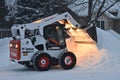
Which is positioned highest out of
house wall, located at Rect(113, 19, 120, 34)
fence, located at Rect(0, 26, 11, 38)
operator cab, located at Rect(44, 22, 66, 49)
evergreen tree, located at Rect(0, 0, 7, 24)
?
evergreen tree, located at Rect(0, 0, 7, 24)

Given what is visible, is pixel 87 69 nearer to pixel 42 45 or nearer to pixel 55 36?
pixel 55 36

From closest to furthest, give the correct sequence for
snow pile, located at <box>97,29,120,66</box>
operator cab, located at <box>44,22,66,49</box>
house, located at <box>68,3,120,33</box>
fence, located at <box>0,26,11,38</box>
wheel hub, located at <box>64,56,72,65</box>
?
wheel hub, located at <box>64,56,72,65</box> < operator cab, located at <box>44,22,66,49</box> < snow pile, located at <box>97,29,120,66</box> < fence, located at <box>0,26,11,38</box> < house, located at <box>68,3,120,33</box>

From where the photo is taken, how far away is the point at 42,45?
18.7m

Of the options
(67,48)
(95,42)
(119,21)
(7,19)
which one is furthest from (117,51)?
(119,21)

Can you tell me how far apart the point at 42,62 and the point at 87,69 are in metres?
2.05

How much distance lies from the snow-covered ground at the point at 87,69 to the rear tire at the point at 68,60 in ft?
0.79

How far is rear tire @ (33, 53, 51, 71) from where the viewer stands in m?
18.2

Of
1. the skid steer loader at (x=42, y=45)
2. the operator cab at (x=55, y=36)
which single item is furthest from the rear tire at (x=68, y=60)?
the operator cab at (x=55, y=36)

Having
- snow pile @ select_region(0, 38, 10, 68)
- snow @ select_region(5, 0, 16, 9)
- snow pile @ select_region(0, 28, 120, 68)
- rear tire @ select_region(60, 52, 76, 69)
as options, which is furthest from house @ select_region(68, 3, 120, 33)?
rear tire @ select_region(60, 52, 76, 69)

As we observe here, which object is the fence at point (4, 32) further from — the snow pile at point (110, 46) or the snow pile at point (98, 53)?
the snow pile at point (110, 46)

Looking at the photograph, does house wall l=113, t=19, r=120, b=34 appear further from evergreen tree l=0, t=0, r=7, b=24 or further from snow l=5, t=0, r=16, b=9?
evergreen tree l=0, t=0, r=7, b=24

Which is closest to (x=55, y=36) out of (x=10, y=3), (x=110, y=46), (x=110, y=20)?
(x=110, y=46)

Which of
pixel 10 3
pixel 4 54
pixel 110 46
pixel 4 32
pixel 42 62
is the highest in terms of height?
pixel 10 3

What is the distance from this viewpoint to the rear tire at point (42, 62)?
59.7ft
